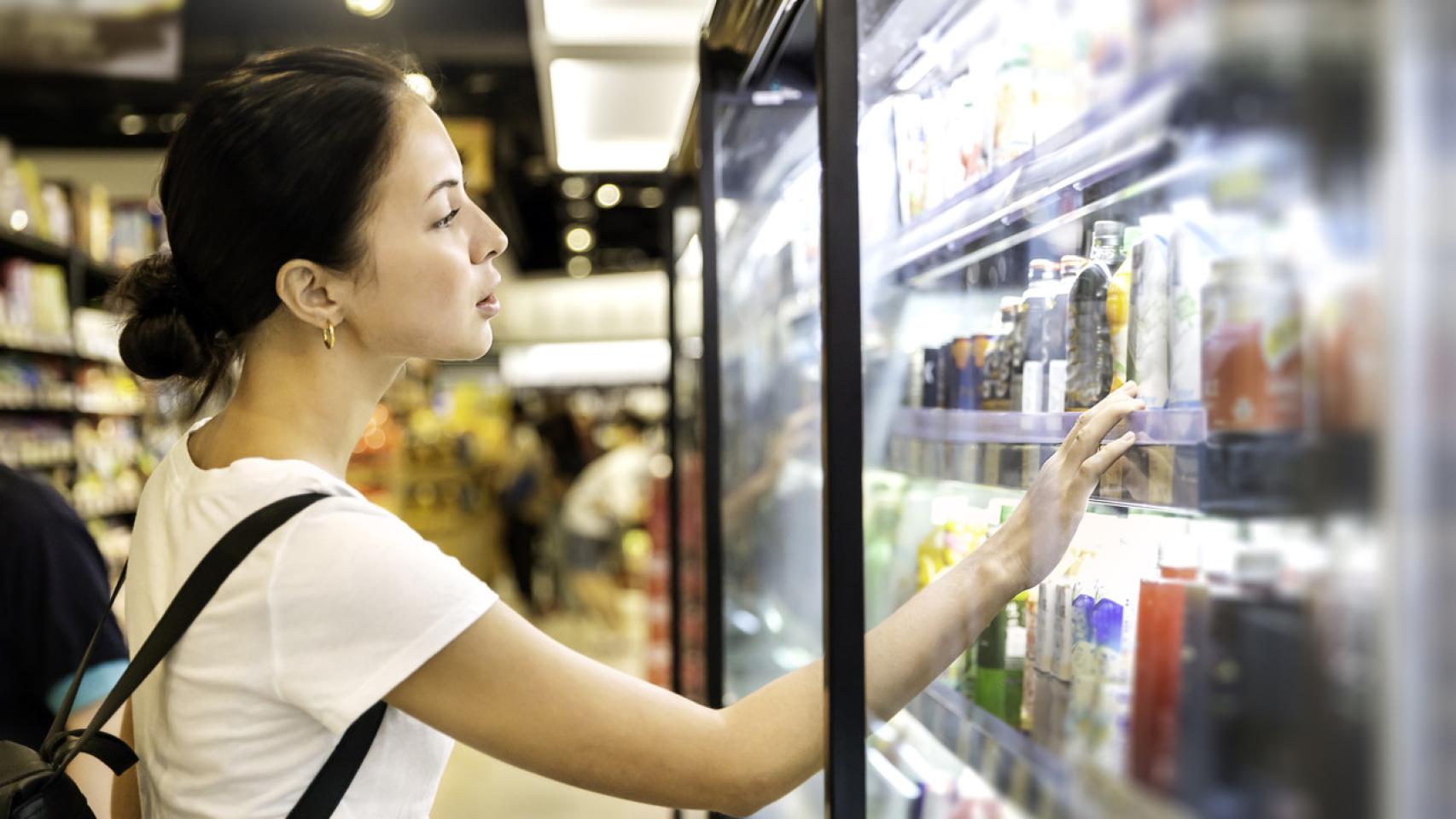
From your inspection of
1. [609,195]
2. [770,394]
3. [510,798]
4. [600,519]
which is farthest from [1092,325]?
[609,195]

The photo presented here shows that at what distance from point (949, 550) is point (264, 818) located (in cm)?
85

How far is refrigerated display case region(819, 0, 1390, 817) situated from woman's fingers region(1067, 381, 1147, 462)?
0.05ft

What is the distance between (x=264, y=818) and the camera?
110cm

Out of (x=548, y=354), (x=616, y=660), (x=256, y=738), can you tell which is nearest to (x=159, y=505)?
(x=256, y=738)

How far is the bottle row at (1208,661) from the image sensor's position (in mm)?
524

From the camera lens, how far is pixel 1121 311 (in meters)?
1.02

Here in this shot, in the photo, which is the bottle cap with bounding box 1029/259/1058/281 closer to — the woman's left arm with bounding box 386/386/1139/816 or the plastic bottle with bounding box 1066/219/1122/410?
the plastic bottle with bounding box 1066/219/1122/410

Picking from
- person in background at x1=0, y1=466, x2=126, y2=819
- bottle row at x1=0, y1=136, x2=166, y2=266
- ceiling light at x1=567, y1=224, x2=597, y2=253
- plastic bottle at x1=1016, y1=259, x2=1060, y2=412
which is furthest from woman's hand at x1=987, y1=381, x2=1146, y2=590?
ceiling light at x1=567, y1=224, x2=597, y2=253

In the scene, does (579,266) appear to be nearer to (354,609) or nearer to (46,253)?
(46,253)

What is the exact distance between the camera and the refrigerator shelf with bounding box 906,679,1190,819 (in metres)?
0.78

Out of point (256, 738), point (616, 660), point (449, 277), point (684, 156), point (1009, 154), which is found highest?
point (684, 156)

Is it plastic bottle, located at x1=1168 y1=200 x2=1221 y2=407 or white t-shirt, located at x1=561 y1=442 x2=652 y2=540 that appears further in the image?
white t-shirt, located at x1=561 y1=442 x2=652 y2=540

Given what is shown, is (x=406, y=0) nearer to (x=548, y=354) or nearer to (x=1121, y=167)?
(x=1121, y=167)

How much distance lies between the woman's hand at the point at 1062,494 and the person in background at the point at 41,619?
1209 mm
